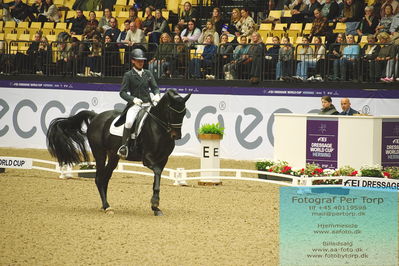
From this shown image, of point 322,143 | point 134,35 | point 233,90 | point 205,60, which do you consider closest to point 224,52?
point 205,60

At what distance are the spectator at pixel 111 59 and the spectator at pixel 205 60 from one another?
95.9 inches

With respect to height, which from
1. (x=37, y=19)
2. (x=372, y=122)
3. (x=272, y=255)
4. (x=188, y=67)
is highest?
(x=37, y=19)

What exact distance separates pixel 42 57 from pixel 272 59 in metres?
7.36

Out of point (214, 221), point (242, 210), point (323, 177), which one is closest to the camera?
point (214, 221)

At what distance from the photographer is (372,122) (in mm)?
16391

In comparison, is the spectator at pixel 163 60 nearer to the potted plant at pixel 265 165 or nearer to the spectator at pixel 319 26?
the spectator at pixel 319 26

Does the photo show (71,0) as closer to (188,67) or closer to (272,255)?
(188,67)

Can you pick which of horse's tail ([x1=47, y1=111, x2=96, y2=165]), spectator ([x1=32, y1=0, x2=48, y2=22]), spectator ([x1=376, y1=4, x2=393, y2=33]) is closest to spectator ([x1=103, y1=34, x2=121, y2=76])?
spectator ([x1=32, y1=0, x2=48, y2=22])

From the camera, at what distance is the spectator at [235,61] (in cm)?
2203

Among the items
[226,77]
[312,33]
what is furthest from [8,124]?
[312,33]

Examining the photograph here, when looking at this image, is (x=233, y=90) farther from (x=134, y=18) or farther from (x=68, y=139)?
(x=68, y=139)

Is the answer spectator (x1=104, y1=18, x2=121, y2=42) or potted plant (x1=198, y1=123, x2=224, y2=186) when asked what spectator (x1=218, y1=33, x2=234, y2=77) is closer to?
spectator (x1=104, y1=18, x2=121, y2=42)

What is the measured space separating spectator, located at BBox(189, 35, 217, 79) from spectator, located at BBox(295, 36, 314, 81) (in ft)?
7.78

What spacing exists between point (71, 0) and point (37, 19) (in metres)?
1.65
